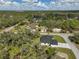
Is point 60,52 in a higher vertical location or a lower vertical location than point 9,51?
lower

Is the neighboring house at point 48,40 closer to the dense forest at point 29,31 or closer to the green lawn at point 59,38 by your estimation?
the green lawn at point 59,38

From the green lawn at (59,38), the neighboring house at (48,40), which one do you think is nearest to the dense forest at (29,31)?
the neighboring house at (48,40)

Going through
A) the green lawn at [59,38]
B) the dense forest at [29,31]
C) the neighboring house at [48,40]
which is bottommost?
the green lawn at [59,38]

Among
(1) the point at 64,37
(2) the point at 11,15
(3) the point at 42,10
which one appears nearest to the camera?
(1) the point at 64,37

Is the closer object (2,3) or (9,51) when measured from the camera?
(9,51)

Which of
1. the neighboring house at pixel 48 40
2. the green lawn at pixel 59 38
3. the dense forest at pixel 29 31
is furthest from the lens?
the green lawn at pixel 59 38

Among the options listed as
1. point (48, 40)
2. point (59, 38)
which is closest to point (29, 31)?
point (48, 40)

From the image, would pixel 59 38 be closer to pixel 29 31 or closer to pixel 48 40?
pixel 48 40

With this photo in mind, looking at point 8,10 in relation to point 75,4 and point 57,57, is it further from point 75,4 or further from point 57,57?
point 57,57

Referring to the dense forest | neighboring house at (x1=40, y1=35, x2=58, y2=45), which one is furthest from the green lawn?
the dense forest

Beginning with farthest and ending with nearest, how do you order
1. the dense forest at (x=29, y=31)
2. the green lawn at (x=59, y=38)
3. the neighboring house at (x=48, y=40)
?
the green lawn at (x=59, y=38), the neighboring house at (x=48, y=40), the dense forest at (x=29, y=31)

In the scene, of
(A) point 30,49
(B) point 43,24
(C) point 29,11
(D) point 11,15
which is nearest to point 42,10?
(C) point 29,11
